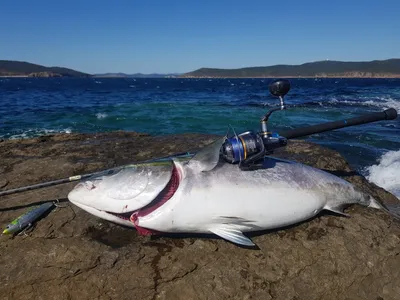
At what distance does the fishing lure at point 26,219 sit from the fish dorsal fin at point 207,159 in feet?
6.41

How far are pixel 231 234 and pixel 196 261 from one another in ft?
1.44

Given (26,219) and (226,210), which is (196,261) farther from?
(26,219)

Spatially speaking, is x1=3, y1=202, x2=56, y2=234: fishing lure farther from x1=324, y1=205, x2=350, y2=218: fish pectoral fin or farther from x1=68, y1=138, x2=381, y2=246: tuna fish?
x1=324, y1=205, x2=350, y2=218: fish pectoral fin

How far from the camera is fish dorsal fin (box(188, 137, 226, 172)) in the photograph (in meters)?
3.52

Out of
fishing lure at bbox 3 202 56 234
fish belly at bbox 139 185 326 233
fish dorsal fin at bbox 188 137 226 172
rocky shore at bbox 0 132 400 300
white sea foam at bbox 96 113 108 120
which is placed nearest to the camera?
rocky shore at bbox 0 132 400 300

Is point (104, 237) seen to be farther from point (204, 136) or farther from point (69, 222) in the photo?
point (204, 136)

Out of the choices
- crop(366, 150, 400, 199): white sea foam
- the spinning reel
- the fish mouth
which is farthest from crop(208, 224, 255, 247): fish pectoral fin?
crop(366, 150, 400, 199): white sea foam

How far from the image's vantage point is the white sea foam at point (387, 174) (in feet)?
24.7

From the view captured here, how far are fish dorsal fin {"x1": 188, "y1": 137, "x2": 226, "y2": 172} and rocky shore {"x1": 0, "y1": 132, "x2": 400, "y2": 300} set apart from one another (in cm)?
77

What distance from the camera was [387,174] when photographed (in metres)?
8.02

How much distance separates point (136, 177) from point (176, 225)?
64 centimetres

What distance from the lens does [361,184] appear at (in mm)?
5375

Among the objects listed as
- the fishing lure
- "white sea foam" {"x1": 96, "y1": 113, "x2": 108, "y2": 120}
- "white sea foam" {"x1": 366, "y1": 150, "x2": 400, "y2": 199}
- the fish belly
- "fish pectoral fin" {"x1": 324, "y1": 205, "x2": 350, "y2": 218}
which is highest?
the fish belly

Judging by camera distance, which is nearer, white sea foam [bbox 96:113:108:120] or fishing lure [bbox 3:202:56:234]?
fishing lure [bbox 3:202:56:234]
